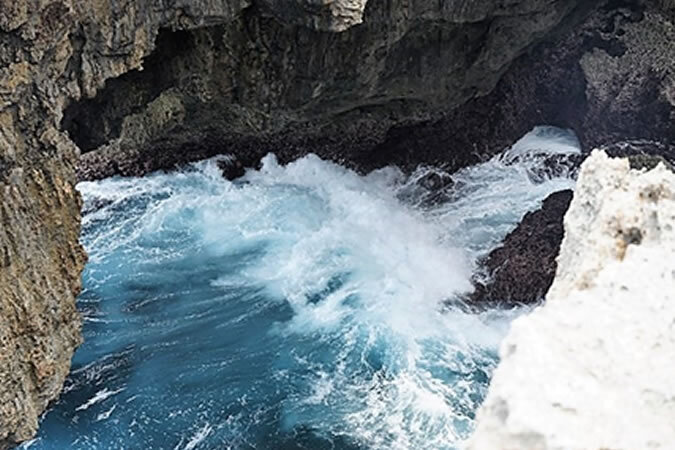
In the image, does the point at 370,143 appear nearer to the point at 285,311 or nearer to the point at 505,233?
the point at 505,233

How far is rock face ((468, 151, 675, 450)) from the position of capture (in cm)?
450

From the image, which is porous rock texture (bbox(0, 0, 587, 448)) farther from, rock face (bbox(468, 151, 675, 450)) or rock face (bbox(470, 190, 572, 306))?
rock face (bbox(468, 151, 675, 450))

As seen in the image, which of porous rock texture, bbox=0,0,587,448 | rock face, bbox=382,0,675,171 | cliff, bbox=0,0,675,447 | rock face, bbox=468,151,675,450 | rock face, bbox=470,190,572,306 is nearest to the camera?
rock face, bbox=468,151,675,450

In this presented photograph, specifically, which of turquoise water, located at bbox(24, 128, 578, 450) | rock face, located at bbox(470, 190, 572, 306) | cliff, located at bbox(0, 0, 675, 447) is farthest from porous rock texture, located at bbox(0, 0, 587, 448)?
rock face, located at bbox(470, 190, 572, 306)

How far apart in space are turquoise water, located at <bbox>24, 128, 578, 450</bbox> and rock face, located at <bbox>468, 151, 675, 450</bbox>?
41.2 ft

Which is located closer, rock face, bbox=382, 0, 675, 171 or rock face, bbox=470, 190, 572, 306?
rock face, bbox=470, 190, 572, 306

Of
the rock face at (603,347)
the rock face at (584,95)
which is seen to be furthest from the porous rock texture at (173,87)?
the rock face at (603,347)

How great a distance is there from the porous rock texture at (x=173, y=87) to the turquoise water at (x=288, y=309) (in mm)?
2456

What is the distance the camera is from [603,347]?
4.96 metres

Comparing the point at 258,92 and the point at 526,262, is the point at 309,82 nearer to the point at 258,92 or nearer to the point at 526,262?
the point at 258,92

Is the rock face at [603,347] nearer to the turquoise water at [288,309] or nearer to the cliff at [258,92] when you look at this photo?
the cliff at [258,92]

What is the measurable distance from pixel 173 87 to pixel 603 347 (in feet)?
55.0

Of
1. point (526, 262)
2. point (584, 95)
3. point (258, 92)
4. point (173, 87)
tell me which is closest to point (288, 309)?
point (258, 92)

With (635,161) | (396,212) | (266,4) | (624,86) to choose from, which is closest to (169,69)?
(266,4)
